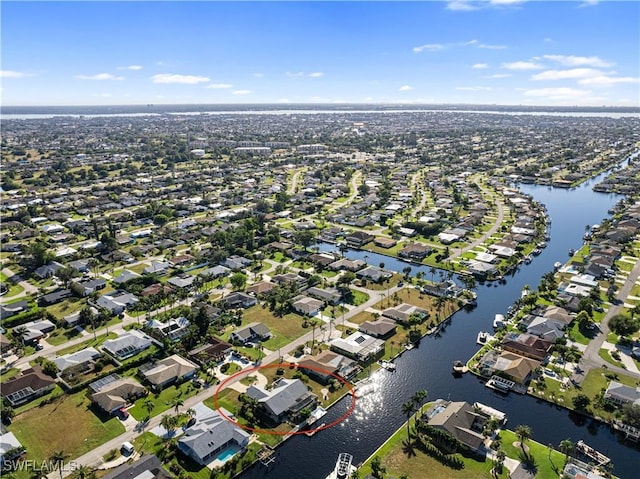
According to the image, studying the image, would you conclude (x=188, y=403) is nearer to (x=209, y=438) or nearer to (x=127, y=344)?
(x=209, y=438)

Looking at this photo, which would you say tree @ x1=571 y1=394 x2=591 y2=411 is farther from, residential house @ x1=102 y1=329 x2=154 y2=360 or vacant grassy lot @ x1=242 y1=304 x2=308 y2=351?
residential house @ x1=102 y1=329 x2=154 y2=360

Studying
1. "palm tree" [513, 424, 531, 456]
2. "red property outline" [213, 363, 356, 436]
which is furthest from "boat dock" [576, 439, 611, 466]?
"red property outline" [213, 363, 356, 436]

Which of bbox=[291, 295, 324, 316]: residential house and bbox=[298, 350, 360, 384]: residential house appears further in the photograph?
bbox=[291, 295, 324, 316]: residential house

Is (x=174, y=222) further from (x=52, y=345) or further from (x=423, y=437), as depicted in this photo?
(x=423, y=437)

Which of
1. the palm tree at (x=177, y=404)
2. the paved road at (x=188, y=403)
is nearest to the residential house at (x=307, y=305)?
the paved road at (x=188, y=403)

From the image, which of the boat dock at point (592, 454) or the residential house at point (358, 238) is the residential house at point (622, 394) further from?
the residential house at point (358, 238)
